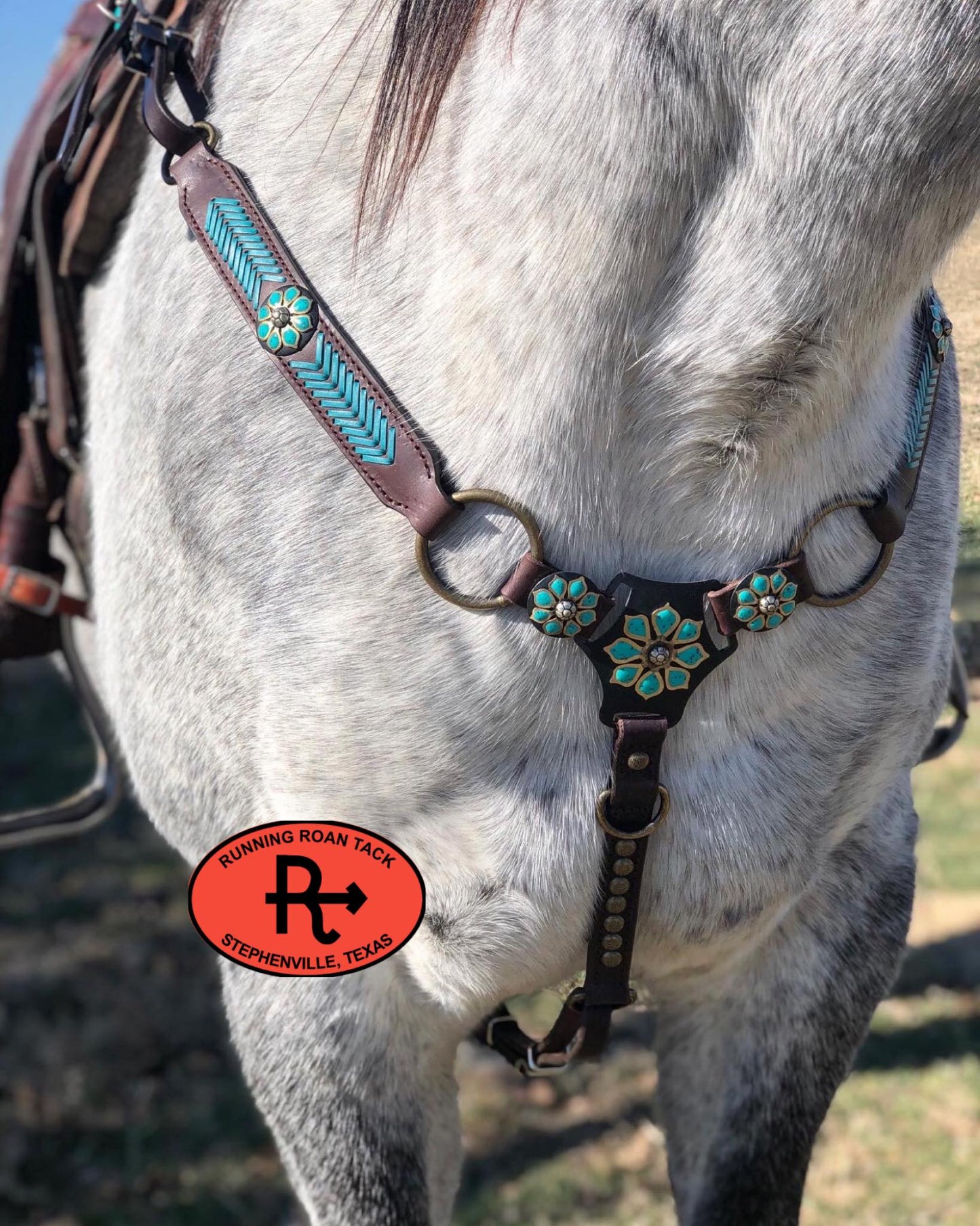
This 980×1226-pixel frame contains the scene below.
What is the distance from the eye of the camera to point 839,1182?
2.30m

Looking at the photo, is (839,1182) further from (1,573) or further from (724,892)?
(1,573)

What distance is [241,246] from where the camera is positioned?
929 millimetres

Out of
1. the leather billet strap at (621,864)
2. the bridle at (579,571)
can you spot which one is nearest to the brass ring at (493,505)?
the bridle at (579,571)

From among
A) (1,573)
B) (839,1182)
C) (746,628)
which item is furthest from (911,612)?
(839,1182)

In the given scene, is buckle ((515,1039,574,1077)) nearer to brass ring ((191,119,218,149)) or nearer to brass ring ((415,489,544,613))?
brass ring ((415,489,544,613))

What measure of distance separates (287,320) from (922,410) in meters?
0.49

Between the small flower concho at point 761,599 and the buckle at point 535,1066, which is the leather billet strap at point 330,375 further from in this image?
the buckle at point 535,1066

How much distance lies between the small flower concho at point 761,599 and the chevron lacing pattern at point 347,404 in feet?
0.86

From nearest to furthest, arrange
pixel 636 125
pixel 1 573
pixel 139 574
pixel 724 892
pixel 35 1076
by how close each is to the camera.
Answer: pixel 636 125
pixel 724 892
pixel 139 574
pixel 1 573
pixel 35 1076

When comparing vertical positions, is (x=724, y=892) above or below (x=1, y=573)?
below

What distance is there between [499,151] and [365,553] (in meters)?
0.29

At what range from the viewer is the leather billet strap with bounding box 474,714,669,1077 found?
2.99ft

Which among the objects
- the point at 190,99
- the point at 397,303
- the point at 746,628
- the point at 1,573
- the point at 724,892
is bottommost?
the point at 724,892

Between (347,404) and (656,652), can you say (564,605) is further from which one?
(347,404)
